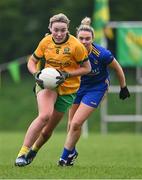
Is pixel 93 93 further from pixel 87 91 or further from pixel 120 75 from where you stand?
pixel 120 75

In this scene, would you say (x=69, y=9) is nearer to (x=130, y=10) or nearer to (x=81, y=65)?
(x=130, y=10)

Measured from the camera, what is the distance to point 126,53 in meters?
26.6

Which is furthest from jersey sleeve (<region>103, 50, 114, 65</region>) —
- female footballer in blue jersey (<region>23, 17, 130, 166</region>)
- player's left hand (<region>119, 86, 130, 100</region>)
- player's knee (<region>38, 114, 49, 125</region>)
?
player's knee (<region>38, 114, 49, 125</region>)

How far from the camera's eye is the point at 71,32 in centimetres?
4216

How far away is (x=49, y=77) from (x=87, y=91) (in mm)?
1473

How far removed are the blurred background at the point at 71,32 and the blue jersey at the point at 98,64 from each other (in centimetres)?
1401

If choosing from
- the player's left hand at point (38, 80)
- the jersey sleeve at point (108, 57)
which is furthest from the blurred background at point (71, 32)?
the player's left hand at point (38, 80)

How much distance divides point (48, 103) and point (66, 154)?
3.57 ft

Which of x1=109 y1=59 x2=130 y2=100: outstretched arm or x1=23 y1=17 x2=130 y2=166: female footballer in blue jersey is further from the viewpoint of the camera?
x1=109 y1=59 x2=130 y2=100: outstretched arm

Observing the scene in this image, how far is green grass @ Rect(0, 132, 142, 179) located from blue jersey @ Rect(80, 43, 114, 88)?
1.19 meters

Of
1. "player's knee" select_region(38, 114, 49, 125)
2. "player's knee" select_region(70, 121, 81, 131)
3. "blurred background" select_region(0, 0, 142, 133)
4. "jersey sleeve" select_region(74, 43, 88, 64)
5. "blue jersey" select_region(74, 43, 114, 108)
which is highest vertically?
"jersey sleeve" select_region(74, 43, 88, 64)

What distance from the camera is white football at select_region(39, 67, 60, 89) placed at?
35.9ft

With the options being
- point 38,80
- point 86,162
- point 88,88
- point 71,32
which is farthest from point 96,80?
point 71,32

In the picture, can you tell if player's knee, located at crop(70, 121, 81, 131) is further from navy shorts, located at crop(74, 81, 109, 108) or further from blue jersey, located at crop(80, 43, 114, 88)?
blue jersey, located at crop(80, 43, 114, 88)
